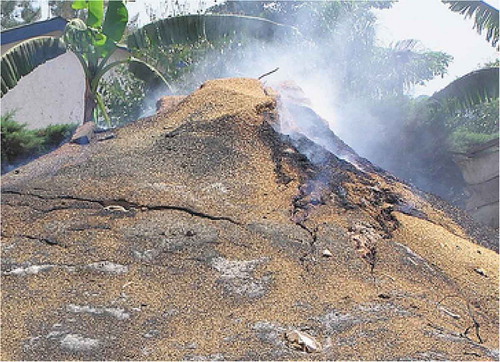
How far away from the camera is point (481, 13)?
1274cm

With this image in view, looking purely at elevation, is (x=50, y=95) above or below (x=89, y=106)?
below

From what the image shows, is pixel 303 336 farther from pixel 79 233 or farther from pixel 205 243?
pixel 79 233

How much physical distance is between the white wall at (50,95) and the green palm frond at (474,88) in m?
7.77

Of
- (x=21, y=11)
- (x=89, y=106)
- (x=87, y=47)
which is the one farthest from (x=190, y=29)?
(x=21, y=11)

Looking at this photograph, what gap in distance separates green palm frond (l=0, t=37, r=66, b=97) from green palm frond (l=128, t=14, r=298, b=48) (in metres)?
1.40

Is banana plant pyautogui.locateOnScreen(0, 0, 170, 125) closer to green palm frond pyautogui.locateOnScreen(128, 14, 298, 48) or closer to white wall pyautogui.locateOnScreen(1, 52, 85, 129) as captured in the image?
green palm frond pyautogui.locateOnScreen(128, 14, 298, 48)

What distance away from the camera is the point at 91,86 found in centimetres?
1146

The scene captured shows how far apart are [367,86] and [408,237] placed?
938cm

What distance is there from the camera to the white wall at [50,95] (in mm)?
13750

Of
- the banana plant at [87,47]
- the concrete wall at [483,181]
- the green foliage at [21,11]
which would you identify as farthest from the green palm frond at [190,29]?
the green foliage at [21,11]

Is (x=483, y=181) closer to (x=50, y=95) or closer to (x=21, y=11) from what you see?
(x=50, y=95)

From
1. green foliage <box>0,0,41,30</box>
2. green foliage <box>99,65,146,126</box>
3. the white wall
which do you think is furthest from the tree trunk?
green foliage <box>0,0,41,30</box>

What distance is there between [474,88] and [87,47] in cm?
692

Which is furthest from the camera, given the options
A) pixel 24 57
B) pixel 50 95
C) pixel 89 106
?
pixel 50 95
